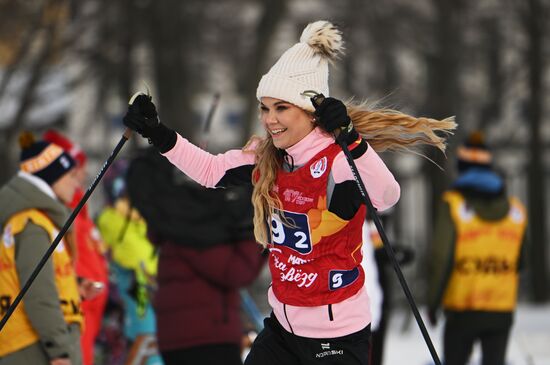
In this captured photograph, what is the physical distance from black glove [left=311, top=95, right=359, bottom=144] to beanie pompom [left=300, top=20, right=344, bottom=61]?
43 cm

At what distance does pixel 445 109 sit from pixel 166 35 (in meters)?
4.26

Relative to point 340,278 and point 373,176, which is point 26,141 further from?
point 373,176

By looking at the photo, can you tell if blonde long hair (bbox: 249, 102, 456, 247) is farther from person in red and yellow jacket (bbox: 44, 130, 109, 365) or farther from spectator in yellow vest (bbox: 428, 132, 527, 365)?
spectator in yellow vest (bbox: 428, 132, 527, 365)

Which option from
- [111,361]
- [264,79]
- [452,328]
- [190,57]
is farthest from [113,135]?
[264,79]

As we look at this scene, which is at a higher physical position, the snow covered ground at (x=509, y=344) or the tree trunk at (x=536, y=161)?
the tree trunk at (x=536, y=161)

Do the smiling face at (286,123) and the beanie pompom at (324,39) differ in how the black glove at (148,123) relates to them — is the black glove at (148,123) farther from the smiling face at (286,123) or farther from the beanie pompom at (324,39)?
the beanie pompom at (324,39)

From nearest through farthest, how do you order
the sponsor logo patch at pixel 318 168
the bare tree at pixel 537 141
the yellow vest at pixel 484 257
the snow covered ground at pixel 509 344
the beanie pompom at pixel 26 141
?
the sponsor logo patch at pixel 318 168, the beanie pompom at pixel 26 141, the yellow vest at pixel 484 257, the snow covered ground at pixel 509 344, the bare tree at pixel 537 141

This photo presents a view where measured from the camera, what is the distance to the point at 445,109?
17812 mm

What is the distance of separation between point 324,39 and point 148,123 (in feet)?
2.53

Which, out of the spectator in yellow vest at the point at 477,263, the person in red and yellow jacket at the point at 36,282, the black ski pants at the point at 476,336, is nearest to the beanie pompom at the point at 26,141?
the person in red and yellow jacket at the point at 36,282

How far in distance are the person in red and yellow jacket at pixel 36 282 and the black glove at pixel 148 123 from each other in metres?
0.90

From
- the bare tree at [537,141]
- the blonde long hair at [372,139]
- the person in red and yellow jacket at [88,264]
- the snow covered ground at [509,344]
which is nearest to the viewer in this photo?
the blonde long hair at [372,139]

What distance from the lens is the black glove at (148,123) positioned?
466 centimetres

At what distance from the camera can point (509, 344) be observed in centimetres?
1096
